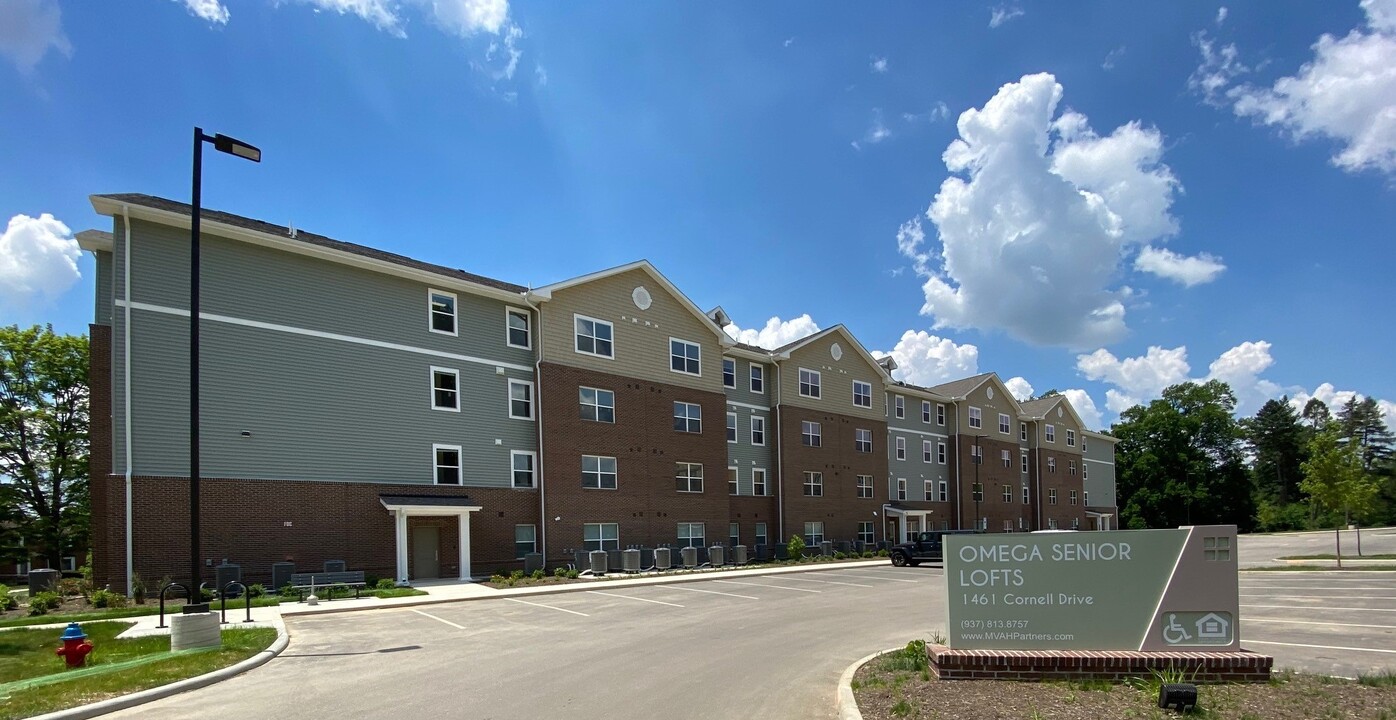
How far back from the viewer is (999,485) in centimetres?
5653

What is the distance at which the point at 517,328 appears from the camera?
29500 millimetres

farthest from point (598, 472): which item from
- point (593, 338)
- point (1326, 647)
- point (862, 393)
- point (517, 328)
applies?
point (1326, 647)

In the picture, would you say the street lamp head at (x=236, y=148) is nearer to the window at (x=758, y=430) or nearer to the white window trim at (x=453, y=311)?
the white window trim at (x=453, y=311)

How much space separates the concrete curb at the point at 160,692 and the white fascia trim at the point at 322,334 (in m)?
12.3

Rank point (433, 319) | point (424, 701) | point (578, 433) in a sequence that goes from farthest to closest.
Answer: point (578, 433)
point (433, 319)
point (424, 701)

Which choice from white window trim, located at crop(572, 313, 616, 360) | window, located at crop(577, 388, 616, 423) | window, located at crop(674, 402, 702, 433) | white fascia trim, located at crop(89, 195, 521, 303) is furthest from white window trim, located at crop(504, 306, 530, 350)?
window, located at crop(674, 402, 702, 433)

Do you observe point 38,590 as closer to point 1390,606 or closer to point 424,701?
point 424,701

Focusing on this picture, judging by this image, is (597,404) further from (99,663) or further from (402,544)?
(99,663)

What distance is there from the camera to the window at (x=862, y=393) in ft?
147

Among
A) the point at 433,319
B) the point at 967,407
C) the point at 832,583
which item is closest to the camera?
the point at 832,583

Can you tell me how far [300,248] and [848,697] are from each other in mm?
22377

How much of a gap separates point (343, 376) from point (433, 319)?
383 cm

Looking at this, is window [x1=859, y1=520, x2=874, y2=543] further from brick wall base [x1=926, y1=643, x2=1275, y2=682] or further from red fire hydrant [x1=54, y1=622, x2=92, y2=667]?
red fire hydrant [x1=54, y1=622, x2=92, y2=667]

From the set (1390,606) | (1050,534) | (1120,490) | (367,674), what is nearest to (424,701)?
(367,674)
